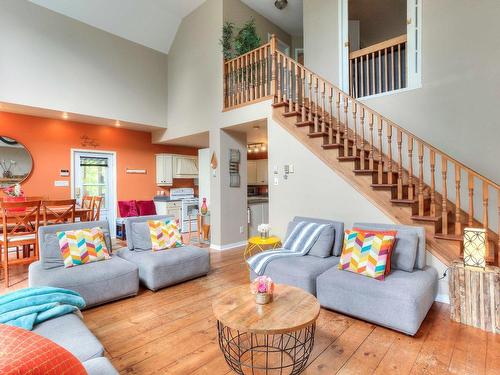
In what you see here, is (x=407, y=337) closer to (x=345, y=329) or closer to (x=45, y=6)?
(x=345, y=329)

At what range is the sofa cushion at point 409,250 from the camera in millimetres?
2646

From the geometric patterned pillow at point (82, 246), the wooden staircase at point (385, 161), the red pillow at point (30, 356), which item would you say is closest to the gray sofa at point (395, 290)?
the wooden staircase at point (385, 161)

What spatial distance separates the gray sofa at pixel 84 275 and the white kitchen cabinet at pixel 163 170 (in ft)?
13.7

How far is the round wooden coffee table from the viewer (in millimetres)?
1573

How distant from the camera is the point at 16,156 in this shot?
5184mm

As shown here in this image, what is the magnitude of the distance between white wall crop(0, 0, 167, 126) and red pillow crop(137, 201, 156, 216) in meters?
1.90

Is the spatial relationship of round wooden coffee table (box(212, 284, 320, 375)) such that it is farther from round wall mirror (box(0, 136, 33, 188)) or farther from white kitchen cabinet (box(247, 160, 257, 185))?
white kitchen cabinet (box(247, 160, 257, 185))

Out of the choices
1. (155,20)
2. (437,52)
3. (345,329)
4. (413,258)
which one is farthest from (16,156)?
(437,52)

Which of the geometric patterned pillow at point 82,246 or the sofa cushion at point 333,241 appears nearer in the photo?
the geometric patterned pillow at point 82,246

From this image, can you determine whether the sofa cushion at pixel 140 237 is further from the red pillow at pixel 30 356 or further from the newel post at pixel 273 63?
the newel post at pixel 273 63

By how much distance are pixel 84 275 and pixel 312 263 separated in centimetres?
231

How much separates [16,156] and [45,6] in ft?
8.93

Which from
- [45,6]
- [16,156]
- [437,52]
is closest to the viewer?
[437,52]

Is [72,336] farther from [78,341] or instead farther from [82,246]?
[82,246]
